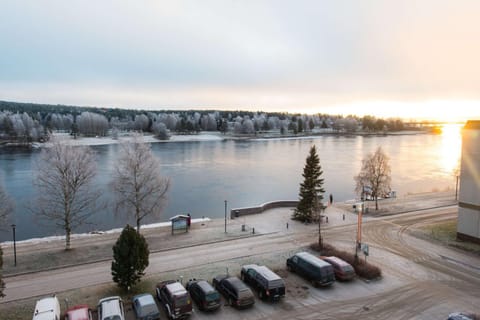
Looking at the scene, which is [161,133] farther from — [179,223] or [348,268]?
[348,268]

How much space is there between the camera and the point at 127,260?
1470 centimetres

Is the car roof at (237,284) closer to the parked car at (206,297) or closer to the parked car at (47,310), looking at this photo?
the parked car at (206,297)

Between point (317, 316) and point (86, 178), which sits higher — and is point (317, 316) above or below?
below

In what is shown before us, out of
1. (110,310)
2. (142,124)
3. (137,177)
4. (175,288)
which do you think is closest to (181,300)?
(175,288)

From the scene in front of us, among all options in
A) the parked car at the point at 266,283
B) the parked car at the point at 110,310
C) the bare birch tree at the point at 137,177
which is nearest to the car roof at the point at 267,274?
the parked car at the point at 266,283

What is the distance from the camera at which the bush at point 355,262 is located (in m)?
16.5

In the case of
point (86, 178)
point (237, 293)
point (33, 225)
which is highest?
point (86, 178)

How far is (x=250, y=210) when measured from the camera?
28.4 metres

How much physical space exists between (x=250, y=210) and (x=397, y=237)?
1087cm

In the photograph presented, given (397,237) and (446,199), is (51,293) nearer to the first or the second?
(397,237)

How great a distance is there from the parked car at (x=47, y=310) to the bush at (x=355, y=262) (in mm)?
12711

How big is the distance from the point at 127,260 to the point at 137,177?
8.93 meters

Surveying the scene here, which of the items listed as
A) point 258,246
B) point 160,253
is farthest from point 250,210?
point 160,253

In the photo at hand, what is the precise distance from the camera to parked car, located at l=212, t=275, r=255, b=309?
13547mm
